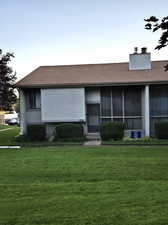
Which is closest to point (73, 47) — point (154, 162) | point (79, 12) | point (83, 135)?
point (79, 12)

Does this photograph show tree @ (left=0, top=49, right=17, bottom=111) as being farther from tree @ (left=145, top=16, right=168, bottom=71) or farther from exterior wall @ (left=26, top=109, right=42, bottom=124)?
tree @ (left=145, top=16, right=168, bottom=71)

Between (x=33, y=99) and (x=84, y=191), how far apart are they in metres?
12.4

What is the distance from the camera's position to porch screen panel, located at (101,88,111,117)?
1634cm

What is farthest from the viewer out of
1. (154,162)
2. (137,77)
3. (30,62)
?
(30,62)

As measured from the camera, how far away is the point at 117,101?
16.3 metres

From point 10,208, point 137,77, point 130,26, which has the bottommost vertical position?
point 10,208

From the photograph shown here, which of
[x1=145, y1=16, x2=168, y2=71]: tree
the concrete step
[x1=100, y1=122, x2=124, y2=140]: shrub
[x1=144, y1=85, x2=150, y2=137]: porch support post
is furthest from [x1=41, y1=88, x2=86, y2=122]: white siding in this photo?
[x1=145, y1=16, x2=168, y2=71]: tree

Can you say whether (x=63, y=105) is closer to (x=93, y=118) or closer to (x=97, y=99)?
(x=93, y=118)

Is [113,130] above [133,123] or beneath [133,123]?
beneath

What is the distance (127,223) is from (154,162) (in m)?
4.79

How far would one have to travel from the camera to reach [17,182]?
614 cm

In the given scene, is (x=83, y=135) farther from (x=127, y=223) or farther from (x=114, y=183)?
(x=127, y=223)

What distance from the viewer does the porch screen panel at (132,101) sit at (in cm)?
1617

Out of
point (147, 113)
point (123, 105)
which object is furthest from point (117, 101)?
point (147, 113)
